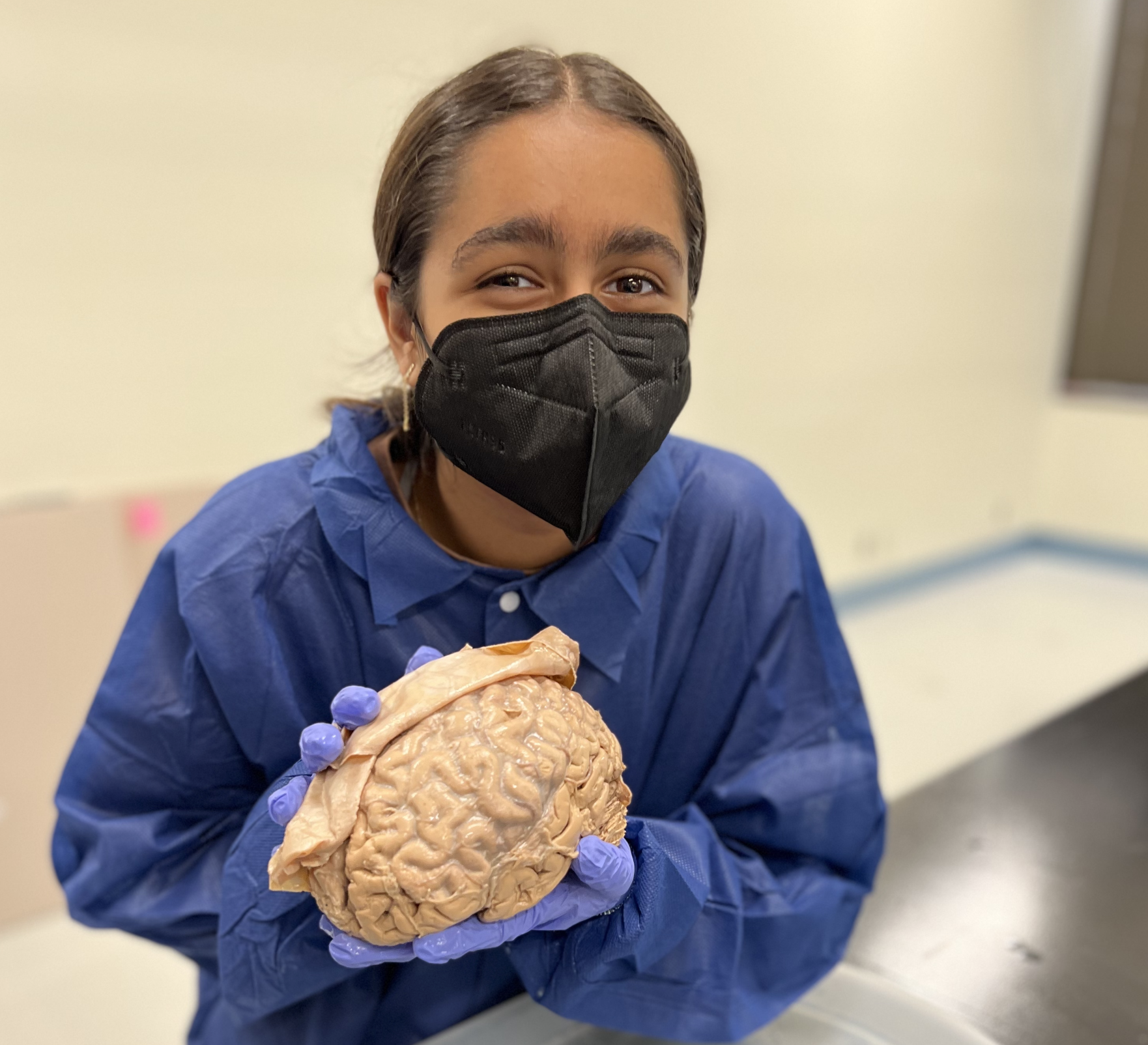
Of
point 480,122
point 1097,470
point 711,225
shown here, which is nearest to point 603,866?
point 480,122

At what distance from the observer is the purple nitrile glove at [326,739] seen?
758mm

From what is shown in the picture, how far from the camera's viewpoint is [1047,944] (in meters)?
1.45

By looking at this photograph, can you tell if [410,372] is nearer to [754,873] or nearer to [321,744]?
[321,744]

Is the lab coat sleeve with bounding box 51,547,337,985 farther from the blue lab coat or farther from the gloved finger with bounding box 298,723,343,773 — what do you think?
the gloved finger with bounding box 298,723,343,773

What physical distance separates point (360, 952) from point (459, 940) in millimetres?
85

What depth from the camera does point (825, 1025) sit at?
1.06 meters

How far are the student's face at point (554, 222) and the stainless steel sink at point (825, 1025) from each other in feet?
2.47

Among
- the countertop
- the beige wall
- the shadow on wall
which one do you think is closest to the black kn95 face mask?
the countertop

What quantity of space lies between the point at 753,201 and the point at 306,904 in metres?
2.93

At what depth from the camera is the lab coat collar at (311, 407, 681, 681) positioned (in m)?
0.99

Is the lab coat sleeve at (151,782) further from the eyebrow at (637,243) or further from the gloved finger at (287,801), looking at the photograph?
the eyebrow at (637,243)

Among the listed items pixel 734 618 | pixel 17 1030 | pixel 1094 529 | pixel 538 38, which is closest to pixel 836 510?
pixel 1094 529

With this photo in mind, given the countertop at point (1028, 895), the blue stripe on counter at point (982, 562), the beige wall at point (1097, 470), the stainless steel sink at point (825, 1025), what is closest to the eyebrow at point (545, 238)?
the stainless steel sink at point (825, 1025)

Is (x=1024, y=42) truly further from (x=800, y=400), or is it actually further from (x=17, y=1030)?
(x=17, y=1030)
